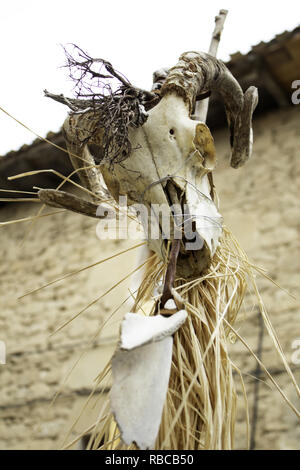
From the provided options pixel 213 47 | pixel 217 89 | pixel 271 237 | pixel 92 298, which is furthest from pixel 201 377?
pixel 92 298

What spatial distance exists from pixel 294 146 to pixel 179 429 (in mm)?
3136

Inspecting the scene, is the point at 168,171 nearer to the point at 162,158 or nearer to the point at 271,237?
the point at 162,158

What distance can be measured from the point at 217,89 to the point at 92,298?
3.00 meters

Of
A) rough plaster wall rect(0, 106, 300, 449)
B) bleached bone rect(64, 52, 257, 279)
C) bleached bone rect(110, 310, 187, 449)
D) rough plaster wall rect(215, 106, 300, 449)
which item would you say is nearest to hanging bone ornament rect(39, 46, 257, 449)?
bleached bone rect(64, 52, 257, 279)

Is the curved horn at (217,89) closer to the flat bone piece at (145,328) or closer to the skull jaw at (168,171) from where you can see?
the skull jaw at (168,171)

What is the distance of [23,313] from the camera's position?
4.42 meters

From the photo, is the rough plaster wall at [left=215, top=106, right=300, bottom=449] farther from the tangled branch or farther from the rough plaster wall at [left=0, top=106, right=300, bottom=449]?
the tangled branch

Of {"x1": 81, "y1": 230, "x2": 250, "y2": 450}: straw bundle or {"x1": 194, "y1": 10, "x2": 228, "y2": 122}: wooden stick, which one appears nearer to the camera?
{"x1": 81, "y1": 230, "x2": 250, "y2": 450}: straw bundle

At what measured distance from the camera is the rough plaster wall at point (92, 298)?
3150 millimetres

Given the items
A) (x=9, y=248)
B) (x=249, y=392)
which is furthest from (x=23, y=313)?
(x=249, y=392)

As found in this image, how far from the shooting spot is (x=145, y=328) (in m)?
0.83

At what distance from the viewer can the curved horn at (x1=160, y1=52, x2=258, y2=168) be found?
1.19 metres

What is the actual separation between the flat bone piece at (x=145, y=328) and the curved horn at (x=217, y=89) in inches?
22.0

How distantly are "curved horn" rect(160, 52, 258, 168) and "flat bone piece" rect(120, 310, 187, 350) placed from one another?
0.56 meters
